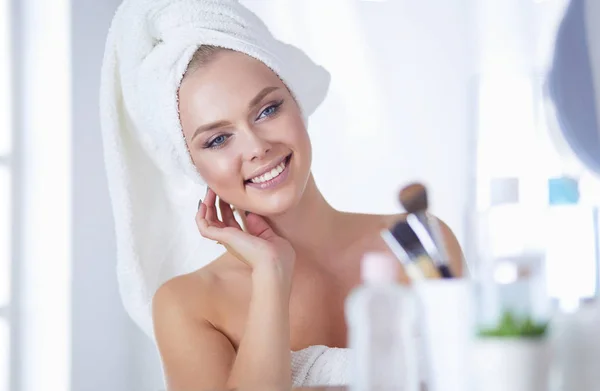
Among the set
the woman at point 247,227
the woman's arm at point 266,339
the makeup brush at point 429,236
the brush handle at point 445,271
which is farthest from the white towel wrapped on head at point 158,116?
the brush handle at point 445,271

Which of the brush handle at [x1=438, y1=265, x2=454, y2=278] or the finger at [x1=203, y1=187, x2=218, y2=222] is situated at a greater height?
the finger at [x1=203, y1=187, x2=218, y2=222]

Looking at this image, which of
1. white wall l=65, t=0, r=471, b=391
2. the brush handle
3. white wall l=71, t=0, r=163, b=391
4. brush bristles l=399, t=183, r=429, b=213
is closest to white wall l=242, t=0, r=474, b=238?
white wall l=65, t=0, r=471, b=391

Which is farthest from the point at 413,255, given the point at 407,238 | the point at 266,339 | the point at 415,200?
the point at 266,339

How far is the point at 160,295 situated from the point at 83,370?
134mm

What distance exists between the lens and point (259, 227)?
99cm

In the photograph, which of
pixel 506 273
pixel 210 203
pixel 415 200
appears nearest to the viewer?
pixel 506 273

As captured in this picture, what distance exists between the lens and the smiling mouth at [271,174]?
3.21ft

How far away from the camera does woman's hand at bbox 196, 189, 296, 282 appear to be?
94cm

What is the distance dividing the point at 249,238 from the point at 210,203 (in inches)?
3.4

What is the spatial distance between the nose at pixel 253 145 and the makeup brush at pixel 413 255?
323 millimetres

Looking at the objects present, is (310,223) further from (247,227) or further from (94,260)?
(94,260)

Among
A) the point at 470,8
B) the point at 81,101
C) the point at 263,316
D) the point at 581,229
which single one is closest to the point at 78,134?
the point at 81,101

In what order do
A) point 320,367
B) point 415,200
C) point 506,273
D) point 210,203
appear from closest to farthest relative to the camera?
1. point 506,273
2. point 415,200
3. point 320,367
4. point 210,203

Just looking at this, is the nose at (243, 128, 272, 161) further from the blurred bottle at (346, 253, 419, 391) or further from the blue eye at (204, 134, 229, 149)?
the blurred bottle at (346, 253, 419, 391)
